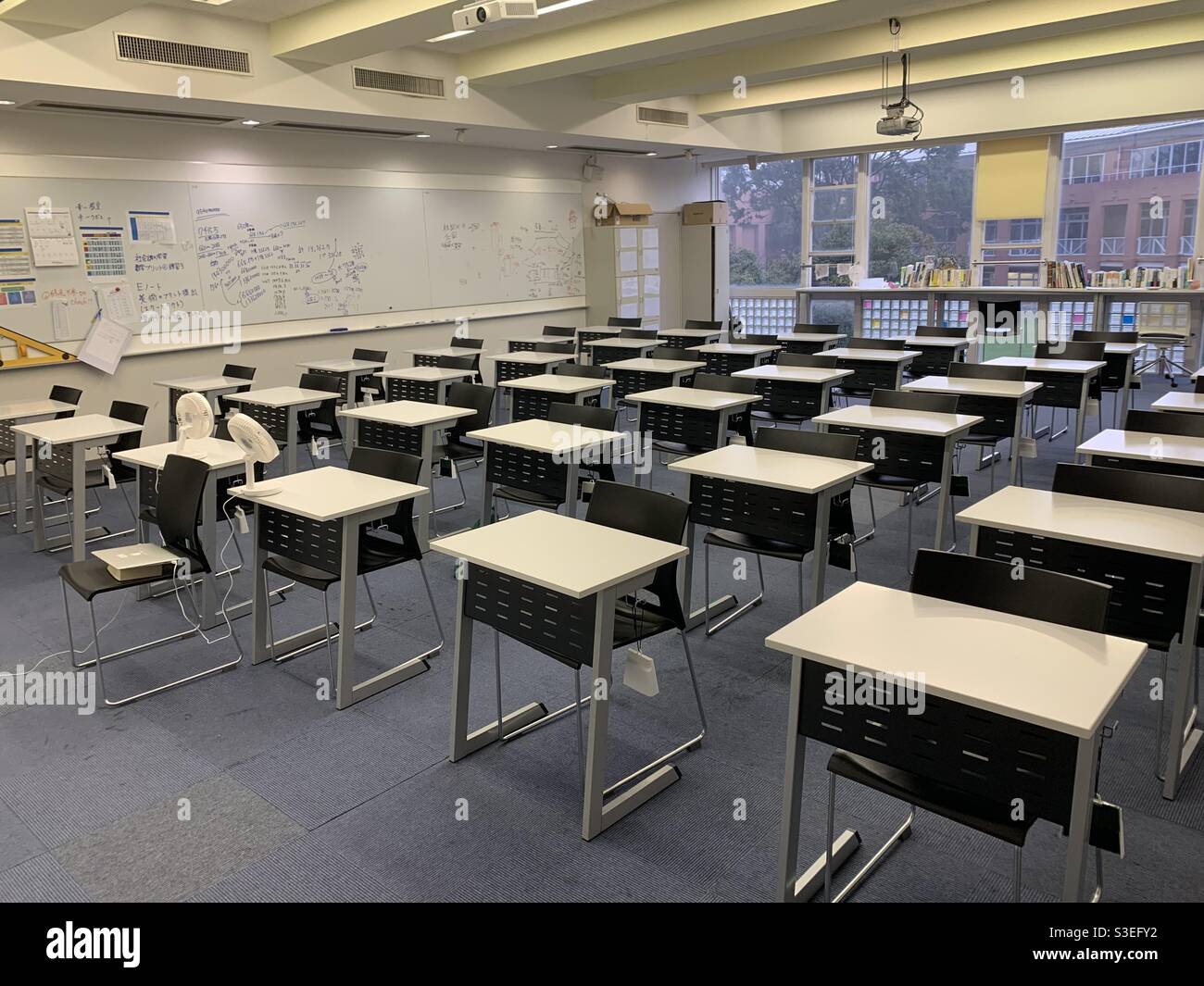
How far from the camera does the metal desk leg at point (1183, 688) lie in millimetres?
2783

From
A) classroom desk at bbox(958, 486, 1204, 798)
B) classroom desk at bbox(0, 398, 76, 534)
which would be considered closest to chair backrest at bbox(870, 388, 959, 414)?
Result: classroom desk at bbox(958, 486, 1204, 798)

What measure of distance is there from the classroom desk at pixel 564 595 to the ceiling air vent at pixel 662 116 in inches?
307

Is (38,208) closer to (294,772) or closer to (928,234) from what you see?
(294,772)

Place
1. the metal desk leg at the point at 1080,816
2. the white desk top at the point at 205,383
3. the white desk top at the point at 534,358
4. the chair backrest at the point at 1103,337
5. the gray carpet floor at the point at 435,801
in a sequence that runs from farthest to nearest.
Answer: the chair backrest at the point at 1103,337
the white desk top at the point at 534,358
the white desk top at the point at 205,383
the gray carpet floor at the point at 435,801
the metal desk leg at the point at 1080,816

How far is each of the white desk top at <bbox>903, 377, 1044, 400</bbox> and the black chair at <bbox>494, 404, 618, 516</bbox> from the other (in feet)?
6.90

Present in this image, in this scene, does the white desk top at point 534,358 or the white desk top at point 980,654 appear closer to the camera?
the white desk top at point 980,654

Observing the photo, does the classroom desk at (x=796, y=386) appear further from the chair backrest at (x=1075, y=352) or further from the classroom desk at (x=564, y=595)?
the classroom desk at (x=564, y=595)

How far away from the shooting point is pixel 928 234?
11.8 m

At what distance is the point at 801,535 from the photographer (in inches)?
151

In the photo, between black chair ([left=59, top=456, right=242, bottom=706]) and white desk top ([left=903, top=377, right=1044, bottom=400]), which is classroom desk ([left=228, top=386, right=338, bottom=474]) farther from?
white desk top ([left=903, top=377, right=1044, bottom=400])

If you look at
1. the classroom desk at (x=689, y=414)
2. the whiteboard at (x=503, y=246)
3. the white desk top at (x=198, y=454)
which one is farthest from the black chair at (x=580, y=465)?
the whiteboard at (x=503, y=246)

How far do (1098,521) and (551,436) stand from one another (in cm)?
248

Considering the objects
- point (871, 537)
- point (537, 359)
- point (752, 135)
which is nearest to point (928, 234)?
point (752, 135)

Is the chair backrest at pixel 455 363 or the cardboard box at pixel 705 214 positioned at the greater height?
the cardboard box at pixel 705 214
